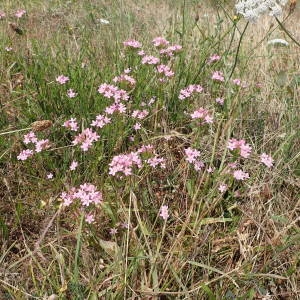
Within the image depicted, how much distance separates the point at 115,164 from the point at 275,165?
2.66 ft

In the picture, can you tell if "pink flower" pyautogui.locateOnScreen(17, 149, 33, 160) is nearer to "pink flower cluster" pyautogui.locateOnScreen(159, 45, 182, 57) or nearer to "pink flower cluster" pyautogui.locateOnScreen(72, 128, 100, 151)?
"pink flower cluster" pyautogui.locateOnScreen(72, 128, 100, 151)

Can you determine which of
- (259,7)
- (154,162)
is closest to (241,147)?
(154,162)

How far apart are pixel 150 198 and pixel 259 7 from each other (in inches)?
41.2

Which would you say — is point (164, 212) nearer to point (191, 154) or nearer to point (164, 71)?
point (191, 154)

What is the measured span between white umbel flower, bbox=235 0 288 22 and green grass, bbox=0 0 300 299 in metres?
0.17

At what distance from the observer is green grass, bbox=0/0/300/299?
1526mm

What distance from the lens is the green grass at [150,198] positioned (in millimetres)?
1526

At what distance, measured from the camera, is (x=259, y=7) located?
1894mm

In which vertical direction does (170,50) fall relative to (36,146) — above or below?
above

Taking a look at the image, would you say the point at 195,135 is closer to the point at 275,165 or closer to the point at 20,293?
the point at 275,165

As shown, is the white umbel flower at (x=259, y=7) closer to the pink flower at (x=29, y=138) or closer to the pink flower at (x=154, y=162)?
the pink flower at (x=154, y=162)

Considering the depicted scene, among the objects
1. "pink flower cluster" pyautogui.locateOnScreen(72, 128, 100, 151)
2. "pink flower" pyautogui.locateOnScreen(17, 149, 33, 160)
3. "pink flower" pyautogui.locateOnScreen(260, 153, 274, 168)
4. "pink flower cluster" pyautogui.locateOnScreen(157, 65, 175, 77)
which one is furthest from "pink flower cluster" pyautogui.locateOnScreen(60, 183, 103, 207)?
"pink flower cluster" pyautogui.locateOnScreen(157, 65, 175, 77)

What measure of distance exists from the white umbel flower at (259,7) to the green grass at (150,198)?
0.17 m

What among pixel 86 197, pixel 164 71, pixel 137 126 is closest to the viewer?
pixel 86 197
